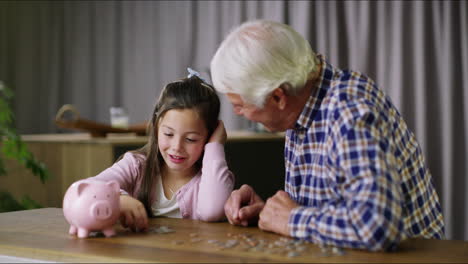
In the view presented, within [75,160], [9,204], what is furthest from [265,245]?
[75,160]

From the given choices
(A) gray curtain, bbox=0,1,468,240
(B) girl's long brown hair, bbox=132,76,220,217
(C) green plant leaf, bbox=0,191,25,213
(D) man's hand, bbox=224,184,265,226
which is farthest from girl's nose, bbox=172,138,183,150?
(A) gray curtain, bbox=0,1,468,240

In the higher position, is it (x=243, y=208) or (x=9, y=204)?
(x=243, y=208)

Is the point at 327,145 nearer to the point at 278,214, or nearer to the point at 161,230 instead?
the point at 278,214

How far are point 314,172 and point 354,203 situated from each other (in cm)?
23

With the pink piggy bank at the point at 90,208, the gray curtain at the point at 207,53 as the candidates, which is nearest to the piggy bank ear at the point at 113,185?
the pink piggy bank at the point at 90,208

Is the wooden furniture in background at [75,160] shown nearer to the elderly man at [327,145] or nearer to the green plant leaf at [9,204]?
the green plant leaf at [9,204]

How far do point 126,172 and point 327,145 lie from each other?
0.72m

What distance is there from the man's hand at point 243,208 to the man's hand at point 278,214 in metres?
0.09

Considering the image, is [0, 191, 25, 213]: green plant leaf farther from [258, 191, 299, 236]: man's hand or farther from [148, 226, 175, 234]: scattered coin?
[258, 191, 299, 236]: man's hand

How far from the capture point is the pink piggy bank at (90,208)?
1266 mm

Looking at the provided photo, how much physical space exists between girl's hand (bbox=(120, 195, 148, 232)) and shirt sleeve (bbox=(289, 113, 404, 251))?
1.37 ft

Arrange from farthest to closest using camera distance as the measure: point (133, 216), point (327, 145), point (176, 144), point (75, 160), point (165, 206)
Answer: point (75, 160) < point (165, 206) < point (176, 144) < point (133, 216) < point (327, 145)

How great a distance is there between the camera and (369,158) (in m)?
1.12

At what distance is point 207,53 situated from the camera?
4746 mm
